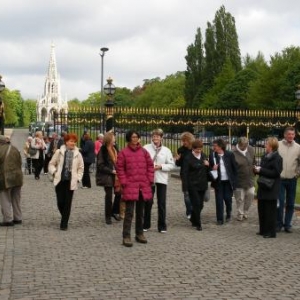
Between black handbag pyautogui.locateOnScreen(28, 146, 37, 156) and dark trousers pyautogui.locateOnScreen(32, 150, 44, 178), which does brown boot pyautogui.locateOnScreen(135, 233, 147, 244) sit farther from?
black handbag pyautogui.locateOnScreen(28, 146, 37, 156)

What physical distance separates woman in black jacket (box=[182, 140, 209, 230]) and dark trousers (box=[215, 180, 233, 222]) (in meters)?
0.58

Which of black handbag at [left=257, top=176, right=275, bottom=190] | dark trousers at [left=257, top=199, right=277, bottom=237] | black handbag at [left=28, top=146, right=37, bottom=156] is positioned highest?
black handbag at [left=28, top=146, right=37, bottom=156]

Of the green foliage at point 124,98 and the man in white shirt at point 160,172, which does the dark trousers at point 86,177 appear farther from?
the green foliage at point 124,98

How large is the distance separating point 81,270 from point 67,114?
1639 cm

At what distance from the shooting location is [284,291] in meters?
6.48

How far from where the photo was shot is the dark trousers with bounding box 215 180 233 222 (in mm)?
11695

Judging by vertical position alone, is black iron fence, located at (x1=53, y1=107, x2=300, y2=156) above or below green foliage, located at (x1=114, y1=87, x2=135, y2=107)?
below

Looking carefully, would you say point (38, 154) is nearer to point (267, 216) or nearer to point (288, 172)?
point (288, 172)

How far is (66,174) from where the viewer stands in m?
10.6

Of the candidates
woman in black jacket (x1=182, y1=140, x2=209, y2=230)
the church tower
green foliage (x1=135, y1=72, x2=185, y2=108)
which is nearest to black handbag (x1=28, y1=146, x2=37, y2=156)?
woman in black jacket (x1=182, y1=140, x2=209, y2=230)

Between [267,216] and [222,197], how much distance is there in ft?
5.32

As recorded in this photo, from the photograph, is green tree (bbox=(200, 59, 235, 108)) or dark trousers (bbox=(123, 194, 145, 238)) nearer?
dark trousers (bbox=(123, 194, 145, 238))

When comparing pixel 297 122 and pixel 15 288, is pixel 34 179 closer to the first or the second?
pixel 297 122

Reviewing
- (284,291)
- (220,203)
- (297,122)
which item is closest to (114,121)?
(297,122)
